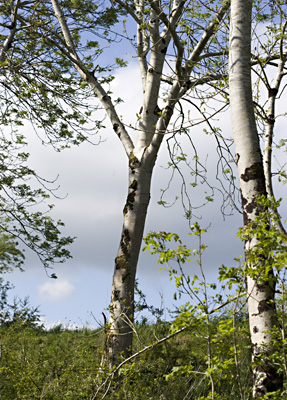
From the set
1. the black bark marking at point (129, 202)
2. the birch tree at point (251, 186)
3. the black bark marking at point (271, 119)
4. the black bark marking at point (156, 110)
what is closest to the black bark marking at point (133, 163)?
the black bark marking at point (129, 202)

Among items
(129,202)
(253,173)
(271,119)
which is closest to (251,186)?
(253,173)

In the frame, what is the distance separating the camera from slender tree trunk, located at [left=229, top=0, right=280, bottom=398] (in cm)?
379

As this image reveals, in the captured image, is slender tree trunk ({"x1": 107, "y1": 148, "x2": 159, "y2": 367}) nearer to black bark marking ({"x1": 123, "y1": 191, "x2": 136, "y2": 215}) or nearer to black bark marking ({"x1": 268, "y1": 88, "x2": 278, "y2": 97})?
black bark marking ({"x1": 123, "y1": 191, "x2": 136, "y2": 215})

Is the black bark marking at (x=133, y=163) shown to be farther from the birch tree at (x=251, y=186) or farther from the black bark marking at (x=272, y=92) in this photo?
the birch tree at (x=251, y=186)

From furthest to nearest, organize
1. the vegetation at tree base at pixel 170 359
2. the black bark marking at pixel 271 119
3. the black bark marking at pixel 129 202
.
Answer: the black bark marking at pixel 129 202 < the black bark marking at pixel 271 119 < the vegetation at tree base at pixel 170 359

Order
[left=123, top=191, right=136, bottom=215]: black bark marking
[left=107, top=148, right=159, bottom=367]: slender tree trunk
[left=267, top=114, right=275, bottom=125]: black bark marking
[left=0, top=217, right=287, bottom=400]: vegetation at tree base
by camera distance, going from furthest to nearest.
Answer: [left=123, top=191, right=136, bottom=215]: black bark marking
[left=267, top=114, right=275, bottom=125]: black bark marking
[left=107, top=148, right=159, bottom=367]: slender tree trunk
[left=0, top=217, right=287, bottom=400]: vegetation at tree base

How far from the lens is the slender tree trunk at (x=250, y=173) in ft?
12.5

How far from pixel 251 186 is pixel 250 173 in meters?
0.12

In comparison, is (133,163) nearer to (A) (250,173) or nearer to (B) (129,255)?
(B) (129,255)

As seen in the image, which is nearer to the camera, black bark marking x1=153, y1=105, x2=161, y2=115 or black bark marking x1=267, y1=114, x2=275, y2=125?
black bark marking x1=267, y1=114, x2=275, y2=125

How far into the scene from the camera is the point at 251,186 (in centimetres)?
417

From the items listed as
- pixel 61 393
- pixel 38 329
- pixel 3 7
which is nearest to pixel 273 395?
pixel 61 393

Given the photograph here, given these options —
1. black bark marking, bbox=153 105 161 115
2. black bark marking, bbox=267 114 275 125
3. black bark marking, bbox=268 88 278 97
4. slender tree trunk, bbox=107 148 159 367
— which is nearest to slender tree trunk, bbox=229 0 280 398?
black bark marking, bbox=267 114 275 125

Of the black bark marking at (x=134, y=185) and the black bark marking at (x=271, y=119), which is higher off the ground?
the black bark marking at (x=271, y=119)
